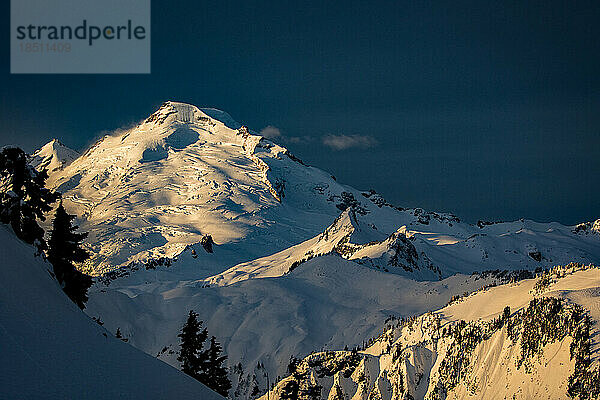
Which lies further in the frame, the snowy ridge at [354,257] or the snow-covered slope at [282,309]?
the snowy ridge at [354,257]

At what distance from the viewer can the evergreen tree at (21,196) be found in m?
22.0

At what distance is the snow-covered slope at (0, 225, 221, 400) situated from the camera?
16.8 metres

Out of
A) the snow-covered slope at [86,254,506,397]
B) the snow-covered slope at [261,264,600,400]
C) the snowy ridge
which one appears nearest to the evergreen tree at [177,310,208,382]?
the snow-covered slope at [261,264,600,400]

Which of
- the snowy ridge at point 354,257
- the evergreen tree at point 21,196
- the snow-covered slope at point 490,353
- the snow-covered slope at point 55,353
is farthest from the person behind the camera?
the snowy ridge at point 354,257

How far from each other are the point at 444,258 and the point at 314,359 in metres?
126

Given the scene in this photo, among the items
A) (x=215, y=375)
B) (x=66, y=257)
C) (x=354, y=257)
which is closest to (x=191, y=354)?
(x=215, y=375)

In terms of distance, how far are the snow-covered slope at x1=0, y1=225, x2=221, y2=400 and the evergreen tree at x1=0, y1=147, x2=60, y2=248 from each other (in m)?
0.78

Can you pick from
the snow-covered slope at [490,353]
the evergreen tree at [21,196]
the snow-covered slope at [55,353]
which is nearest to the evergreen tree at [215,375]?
the snow-covered slope at [490,353]

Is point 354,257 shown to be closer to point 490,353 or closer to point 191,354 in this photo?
point 490,353

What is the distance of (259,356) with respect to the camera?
10469 centimetres

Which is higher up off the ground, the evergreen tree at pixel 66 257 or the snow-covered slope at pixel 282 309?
the evergreen tree at pixel 66 257

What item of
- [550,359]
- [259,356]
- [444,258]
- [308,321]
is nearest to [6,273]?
[550,359]

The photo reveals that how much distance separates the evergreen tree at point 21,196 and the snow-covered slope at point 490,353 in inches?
646

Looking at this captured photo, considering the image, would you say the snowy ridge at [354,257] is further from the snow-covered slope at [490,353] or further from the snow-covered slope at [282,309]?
the snow-covered slope at [490,353]
